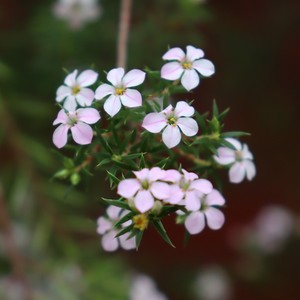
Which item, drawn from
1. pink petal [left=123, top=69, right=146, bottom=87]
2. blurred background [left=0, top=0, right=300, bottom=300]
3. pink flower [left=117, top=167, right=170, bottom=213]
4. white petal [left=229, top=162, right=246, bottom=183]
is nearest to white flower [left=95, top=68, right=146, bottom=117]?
pink petal [left=123, top=69, right=146, bottom=87]

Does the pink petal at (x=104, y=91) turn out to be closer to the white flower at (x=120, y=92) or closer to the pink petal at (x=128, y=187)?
the white flower at (x=120, y=92)

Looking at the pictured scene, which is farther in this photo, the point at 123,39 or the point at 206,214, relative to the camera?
the point at 123,39

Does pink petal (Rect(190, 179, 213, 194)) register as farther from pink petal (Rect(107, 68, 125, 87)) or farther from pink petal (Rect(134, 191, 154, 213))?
pink petal (Rect(107, 68, 125, 87))

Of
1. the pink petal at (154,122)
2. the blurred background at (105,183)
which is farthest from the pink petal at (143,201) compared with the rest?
the blurred background at (105,183)

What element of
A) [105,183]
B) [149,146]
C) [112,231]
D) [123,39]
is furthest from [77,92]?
[105,183]

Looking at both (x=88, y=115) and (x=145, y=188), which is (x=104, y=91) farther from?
(x=145, y=188)

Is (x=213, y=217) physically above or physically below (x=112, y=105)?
below
